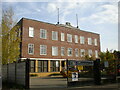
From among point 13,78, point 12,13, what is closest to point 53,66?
point 12,13

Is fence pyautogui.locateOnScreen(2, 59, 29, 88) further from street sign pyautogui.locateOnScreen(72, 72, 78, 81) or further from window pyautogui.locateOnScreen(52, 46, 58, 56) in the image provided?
window pyautogui.locateOnScreen(52, 46, 58, 56)

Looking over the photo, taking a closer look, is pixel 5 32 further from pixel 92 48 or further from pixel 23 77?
pixel 92 48

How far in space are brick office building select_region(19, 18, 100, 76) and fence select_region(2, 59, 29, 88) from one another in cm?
1475

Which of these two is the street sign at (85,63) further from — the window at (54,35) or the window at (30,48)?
the window at (54,35)

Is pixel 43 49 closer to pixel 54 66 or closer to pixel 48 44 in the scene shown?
pixel 48 44

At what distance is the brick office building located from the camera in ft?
106

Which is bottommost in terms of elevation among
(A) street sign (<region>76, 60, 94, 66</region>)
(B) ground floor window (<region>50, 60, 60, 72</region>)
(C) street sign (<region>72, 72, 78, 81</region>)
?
(B) ground floor window (<region>50, 60, 60, 72</region>)

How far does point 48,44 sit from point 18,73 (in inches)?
853

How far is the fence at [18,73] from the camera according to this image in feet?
40.7

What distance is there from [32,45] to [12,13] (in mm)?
12524

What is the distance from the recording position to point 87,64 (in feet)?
47.6

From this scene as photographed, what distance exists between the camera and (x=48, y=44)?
35.3 metres

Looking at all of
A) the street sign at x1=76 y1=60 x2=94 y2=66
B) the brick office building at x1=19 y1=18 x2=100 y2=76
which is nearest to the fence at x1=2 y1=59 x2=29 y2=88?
the street sign at x1=76 y1=60 x2=94 y2=66

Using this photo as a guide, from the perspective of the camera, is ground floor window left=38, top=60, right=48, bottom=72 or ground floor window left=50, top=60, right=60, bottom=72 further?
ground floor window left=50, top=60, right=60, bottom=72
